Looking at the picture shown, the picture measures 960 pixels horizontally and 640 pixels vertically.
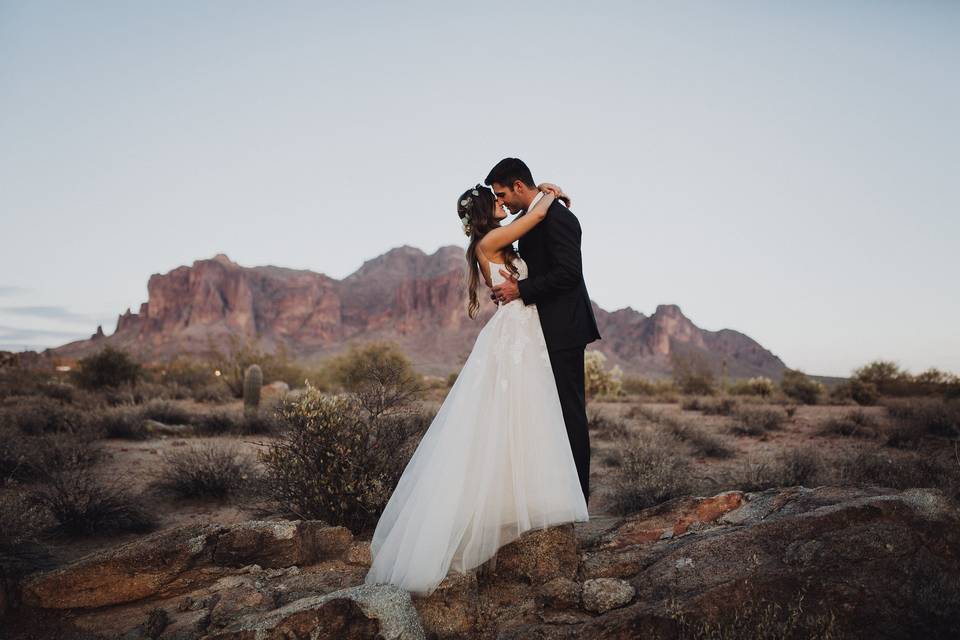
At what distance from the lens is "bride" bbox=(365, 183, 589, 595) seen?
308cm

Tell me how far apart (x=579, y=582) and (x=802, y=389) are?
20701 millimetres

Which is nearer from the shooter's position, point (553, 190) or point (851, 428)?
point (553, 190)

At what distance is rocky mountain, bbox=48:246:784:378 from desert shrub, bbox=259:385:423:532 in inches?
2429

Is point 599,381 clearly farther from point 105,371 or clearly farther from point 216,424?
point 105,371

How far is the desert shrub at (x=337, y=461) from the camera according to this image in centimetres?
464

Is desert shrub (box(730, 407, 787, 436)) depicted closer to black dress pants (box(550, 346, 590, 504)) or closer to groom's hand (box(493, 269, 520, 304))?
black dress pants (box(550, 346, 590, 504))

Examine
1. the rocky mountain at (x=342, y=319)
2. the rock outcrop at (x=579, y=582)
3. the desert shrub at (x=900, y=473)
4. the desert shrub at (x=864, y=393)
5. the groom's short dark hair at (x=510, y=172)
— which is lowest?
the desert shrub at (x=864, y=393)

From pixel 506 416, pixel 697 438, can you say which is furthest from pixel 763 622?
pixel 697 438

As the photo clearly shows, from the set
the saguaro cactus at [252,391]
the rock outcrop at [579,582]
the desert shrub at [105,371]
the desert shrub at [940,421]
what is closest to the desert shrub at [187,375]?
the desert shrub at [105,371]

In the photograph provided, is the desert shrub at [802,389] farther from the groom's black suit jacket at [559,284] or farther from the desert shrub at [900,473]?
the groom's black suit jacket at [559,284]

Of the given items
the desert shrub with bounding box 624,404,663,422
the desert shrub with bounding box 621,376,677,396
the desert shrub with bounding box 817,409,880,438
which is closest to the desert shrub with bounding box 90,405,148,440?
the desert shrub with bounding box 624,404,663,422

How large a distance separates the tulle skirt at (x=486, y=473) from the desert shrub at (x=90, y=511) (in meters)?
3.75

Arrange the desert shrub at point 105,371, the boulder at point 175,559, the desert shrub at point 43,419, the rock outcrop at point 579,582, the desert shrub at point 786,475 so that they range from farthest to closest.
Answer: the desert shrub at point 105,371 → the desert shrub at point 43,419 → the desert shrub at point 786,475 → the boulder at point 175,559 → the rock outcrop at point 579,582

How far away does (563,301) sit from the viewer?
3662 mm
